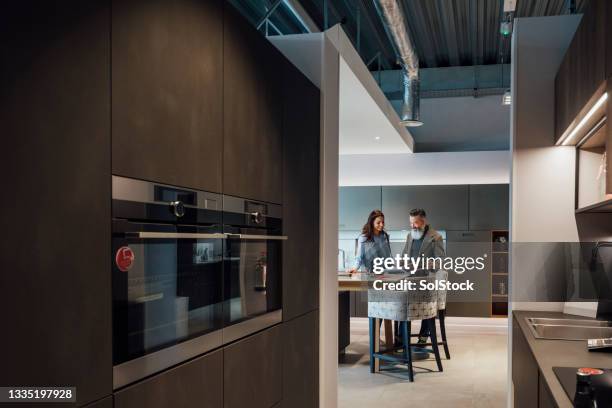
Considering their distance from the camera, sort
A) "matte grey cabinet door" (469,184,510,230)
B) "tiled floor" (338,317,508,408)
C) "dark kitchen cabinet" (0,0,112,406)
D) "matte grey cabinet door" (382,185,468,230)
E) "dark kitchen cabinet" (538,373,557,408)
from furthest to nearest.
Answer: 1. "matte grey cabinet door" (382,185,468,230)
2. "matte grey cabinet door" (469,184,510,230)
3. "tiled floor" (338,317,508,408)
4. "dark kitchen cabinet" (538,373,557,408)
5. "dark kitchen cabinet" (0,0,112,406)

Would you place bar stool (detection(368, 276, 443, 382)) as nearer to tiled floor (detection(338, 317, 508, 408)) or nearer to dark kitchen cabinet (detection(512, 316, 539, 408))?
tiled floor (detection(338, 317, 508, 408))

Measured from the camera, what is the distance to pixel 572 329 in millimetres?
2967

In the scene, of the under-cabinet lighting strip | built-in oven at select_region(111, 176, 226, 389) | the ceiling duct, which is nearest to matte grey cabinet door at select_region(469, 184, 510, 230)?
the ceiling duct

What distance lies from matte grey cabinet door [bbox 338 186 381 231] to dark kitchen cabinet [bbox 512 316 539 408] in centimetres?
494

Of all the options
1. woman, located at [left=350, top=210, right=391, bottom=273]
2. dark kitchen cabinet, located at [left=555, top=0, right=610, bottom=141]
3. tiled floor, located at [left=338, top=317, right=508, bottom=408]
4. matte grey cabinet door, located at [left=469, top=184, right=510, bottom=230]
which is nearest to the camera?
dark kitchen cabinet, located at [left=555, top=0, right=610, bottom=141]

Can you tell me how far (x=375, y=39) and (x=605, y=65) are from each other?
530 centimetres

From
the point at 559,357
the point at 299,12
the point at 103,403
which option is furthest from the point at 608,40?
the point at 299,12

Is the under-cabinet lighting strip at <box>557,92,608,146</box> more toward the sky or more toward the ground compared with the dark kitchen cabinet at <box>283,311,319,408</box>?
more toward the sky

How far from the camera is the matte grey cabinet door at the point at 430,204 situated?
8.05m

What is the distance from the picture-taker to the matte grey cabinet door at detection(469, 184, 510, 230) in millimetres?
7918

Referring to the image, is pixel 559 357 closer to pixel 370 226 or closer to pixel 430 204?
pixel 370 226

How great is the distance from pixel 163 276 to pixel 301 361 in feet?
5.19

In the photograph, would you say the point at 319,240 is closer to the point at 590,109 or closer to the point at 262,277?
the point at 262,277

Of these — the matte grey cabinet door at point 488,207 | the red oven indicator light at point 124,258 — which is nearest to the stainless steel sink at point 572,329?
the red oven indicator light at point 124,258
